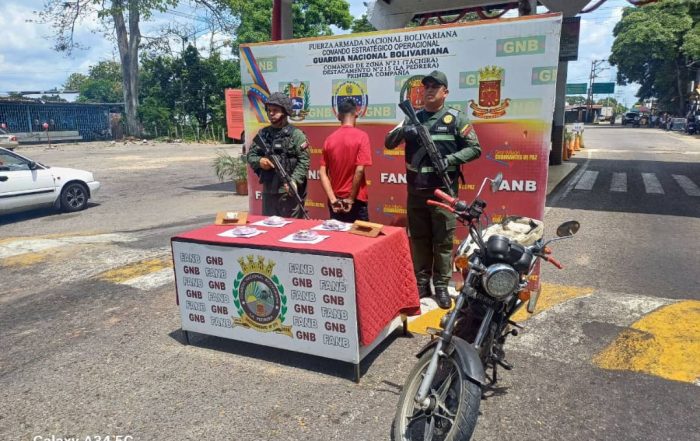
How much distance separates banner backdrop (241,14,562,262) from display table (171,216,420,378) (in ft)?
6.21

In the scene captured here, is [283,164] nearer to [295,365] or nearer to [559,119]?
[295,365]

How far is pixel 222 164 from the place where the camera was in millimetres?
Result: 12828

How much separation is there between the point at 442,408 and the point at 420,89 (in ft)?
12.9

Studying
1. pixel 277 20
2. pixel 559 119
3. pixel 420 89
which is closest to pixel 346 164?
pixel 420 89

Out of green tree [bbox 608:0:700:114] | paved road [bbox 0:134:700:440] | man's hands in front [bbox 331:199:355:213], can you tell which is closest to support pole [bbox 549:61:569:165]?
paved road [bbox 0:134:700:440]

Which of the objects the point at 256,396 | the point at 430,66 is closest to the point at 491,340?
the point at 256,396

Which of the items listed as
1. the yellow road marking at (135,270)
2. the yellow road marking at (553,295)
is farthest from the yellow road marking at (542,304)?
the yellow road marking at (135,270)

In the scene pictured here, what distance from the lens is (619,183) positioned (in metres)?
13.3

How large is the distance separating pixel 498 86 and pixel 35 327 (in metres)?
5.13

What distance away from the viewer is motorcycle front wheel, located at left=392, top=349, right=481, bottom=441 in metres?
2.45

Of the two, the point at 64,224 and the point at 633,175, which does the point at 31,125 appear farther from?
the point at 633,175

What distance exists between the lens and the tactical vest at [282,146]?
5133mm

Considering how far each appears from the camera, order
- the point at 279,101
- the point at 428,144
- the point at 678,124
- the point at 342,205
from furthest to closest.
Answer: the point at 678,124 < the point at 342,205 < the point at 279,101 < the point at 428,144

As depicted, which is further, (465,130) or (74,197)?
(74,197)
